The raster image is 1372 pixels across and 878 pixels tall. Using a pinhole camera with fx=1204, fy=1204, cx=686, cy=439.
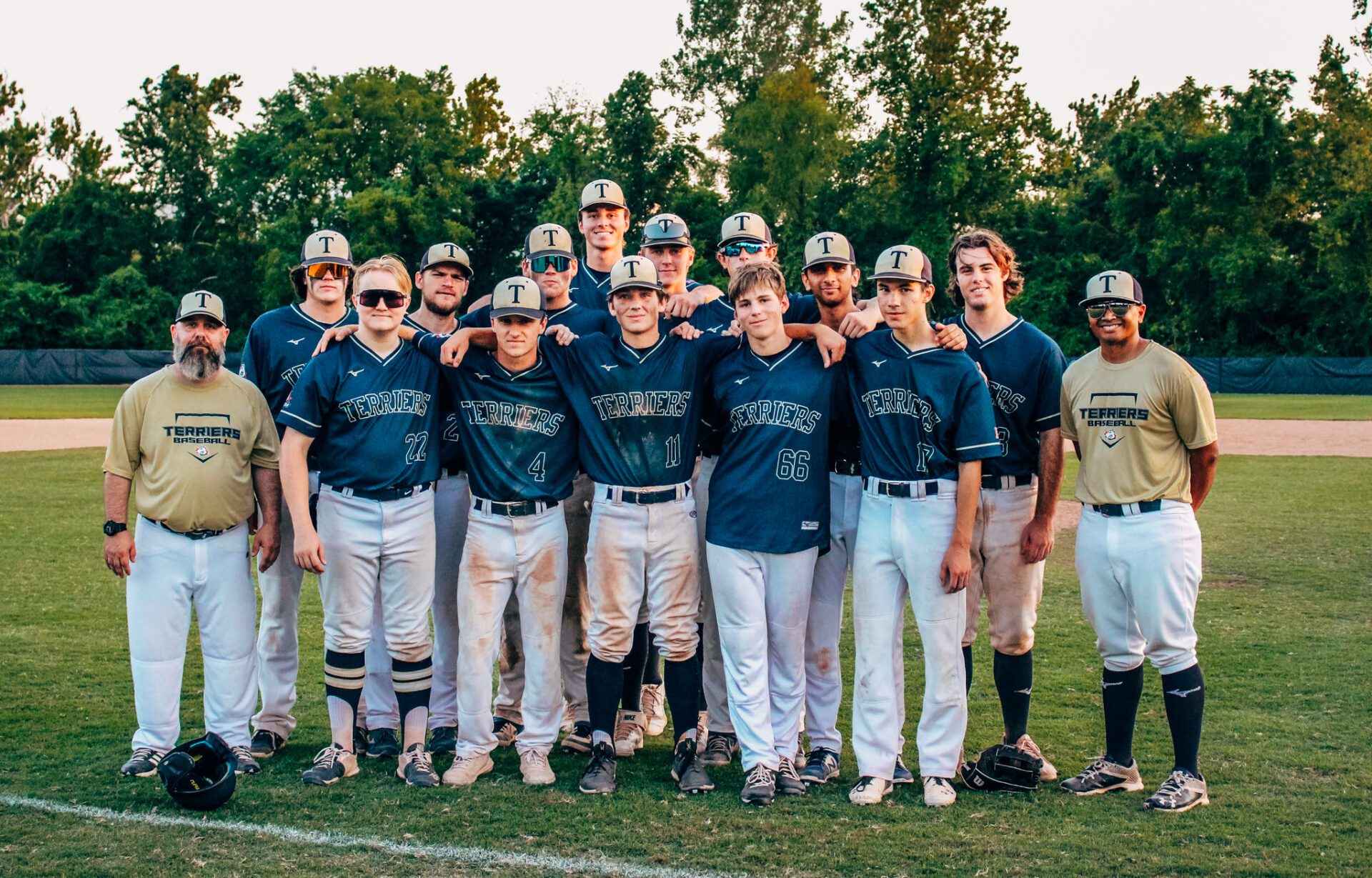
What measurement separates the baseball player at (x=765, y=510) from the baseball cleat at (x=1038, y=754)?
0.89m

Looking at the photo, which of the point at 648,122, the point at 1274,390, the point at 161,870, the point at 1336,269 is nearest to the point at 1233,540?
the point at 161,870

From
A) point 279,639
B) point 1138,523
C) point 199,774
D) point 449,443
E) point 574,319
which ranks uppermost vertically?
point 574,319

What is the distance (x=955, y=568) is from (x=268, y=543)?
110 inches

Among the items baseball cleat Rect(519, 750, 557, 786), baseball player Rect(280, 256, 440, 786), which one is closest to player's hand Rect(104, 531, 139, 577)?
baseball player Rect(280, 256, 440, 786)

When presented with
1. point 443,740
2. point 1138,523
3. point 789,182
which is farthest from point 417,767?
point 789,182

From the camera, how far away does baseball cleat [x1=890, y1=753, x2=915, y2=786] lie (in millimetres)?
4746

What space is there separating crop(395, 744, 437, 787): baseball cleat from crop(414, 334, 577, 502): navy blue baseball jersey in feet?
3.45

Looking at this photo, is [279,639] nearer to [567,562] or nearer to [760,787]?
[567,562]

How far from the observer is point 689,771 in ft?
15.5

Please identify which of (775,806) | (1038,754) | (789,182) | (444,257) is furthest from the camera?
(789,182)

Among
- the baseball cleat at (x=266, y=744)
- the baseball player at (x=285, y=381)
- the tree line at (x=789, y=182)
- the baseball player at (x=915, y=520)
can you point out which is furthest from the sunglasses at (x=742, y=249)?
the tree line at (x=789, y=182)

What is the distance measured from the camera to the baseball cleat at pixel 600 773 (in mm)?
4648

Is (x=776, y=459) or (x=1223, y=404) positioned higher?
(x=776, y=459)

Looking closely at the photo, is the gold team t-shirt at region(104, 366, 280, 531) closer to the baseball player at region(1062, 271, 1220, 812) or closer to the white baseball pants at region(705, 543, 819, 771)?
the white baseball pants at region(705, 543, 819, 771)
